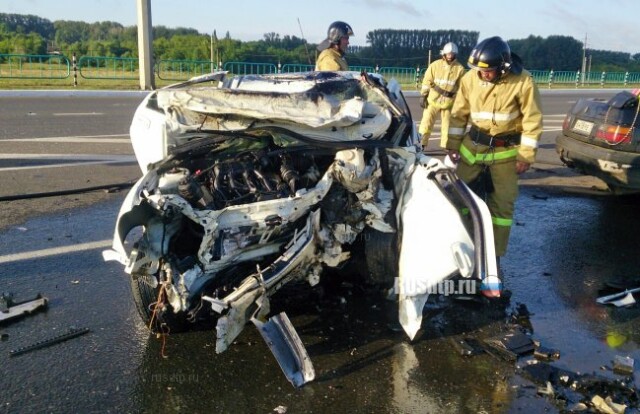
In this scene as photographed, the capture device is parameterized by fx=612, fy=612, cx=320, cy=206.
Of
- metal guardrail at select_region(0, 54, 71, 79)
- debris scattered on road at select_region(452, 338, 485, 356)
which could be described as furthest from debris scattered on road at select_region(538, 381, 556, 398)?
metal guardrail at select_region(0, 54, 71, 79)

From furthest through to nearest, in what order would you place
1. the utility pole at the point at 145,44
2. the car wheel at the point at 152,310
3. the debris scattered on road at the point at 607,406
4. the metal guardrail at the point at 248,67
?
the metal guardrail at the point at 248,67 < the utility pole at the point at 145,44 < the car wheel at the point at 152,310 < the debris scattered on road at the point at 607,406

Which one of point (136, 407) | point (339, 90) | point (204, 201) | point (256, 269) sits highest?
point (339, 90)

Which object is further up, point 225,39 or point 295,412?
point 225,39

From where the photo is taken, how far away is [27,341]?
3482mm

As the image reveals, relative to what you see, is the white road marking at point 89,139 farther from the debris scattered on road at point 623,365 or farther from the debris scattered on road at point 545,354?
the debris scattered on road at point 623,365

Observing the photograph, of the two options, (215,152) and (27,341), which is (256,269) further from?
(27,341)

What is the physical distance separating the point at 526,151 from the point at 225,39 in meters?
24.4

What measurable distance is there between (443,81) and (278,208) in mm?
5601

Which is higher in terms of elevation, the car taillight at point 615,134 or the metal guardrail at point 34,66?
the metal guardrail at point 34,66

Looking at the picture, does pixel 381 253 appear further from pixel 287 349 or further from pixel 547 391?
pixel 547 391

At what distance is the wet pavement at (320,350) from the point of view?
9.95 ft

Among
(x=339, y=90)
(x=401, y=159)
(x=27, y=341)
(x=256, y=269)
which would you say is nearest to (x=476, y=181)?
(x=401, y=159)

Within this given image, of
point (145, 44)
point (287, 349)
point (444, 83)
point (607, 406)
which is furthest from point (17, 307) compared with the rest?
point (145, 44)

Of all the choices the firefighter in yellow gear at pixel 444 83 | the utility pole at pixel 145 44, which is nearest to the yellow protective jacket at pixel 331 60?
the firefighter in yellow gear at pixel 444 83
